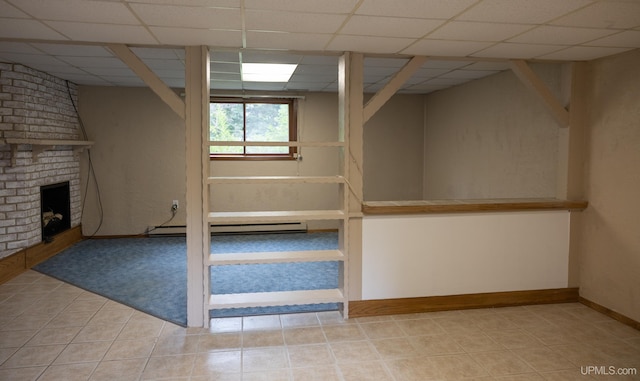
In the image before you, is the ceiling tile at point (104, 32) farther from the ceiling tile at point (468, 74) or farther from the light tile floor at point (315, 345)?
the ceiling tile at point (468, 74)

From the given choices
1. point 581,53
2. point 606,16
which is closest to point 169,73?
point 581,53

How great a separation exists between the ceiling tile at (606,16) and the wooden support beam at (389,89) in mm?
1127

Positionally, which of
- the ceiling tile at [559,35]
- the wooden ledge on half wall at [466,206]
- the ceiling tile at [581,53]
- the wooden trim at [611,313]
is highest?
the ceiling tile at [581,53]

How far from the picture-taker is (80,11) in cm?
253

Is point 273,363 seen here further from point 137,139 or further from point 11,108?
point 137,139

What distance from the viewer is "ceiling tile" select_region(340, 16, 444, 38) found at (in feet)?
8.77

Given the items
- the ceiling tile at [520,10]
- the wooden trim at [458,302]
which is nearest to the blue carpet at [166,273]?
the wooden trim at [458,302]

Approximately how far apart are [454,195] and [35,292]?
194 inches

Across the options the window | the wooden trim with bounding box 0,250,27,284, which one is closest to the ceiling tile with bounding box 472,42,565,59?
the window

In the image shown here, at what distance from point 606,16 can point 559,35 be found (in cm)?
41

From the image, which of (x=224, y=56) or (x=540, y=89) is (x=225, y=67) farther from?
(x=540, y=89)

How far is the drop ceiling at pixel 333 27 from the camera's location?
2430 millimetres

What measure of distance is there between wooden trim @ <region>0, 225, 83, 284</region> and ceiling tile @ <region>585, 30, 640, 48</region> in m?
5.45

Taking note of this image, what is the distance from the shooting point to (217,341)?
10.4 ft
